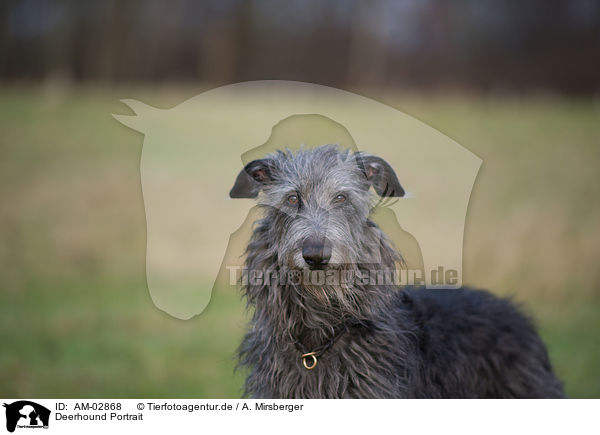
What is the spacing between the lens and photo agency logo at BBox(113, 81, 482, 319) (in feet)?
12.0

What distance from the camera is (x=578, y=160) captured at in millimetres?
11852

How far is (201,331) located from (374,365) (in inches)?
177

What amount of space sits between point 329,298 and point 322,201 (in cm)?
61

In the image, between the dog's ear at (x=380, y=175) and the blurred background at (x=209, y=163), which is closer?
the dog's ear at (x=380, y=175)

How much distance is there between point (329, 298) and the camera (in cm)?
360

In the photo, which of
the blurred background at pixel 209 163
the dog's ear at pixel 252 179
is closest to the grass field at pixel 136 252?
the blurred background at pixel 209 163

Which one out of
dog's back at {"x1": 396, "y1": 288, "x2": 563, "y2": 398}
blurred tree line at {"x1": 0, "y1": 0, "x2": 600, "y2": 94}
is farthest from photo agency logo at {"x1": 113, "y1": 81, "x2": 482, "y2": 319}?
blurred tree line at {"x1": 0, "y1": 0, "x2": 600, "y2": 94}

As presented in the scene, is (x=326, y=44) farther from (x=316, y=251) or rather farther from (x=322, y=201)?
(x=316, y=251)
